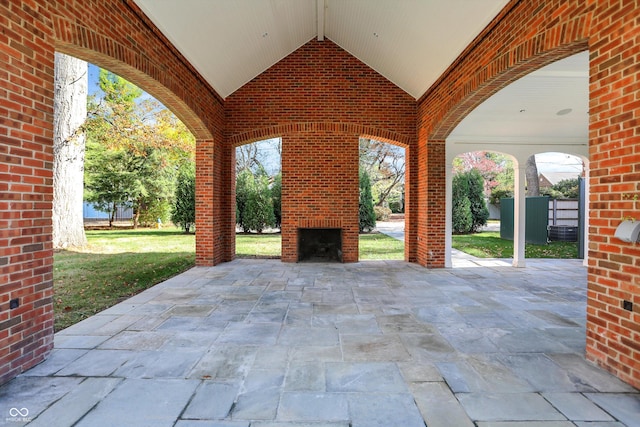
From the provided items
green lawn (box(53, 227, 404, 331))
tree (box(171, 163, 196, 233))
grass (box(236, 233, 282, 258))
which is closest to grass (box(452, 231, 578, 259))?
green lawn (box(53, 227, 404, 331))

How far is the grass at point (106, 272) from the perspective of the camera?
4031 mm

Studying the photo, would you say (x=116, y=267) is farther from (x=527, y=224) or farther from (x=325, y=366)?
(x=527, y=224)

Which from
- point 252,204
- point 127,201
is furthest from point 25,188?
point 127,201

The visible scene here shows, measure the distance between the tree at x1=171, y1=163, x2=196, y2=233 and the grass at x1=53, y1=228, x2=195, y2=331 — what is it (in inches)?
141

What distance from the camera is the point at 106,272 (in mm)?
6074

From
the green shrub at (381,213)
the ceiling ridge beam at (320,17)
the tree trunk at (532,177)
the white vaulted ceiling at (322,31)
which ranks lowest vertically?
the green shrub at (381,213)

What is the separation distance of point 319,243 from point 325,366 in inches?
200

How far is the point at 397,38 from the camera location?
5477 millimetres

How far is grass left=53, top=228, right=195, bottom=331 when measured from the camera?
403cm

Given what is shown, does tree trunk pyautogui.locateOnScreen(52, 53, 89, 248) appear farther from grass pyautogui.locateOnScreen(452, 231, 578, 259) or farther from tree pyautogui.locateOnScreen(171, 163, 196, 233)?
grass pyautogui.locateOnScreen(452, 231, 578, 259)

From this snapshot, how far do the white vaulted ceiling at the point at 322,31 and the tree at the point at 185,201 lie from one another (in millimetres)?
7630
